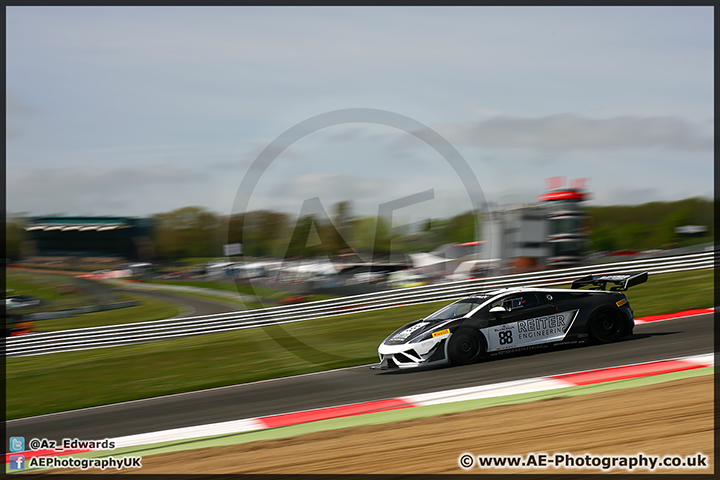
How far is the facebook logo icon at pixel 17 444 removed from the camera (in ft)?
22.2

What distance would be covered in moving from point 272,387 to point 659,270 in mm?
15194

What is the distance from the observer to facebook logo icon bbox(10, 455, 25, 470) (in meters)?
5.50

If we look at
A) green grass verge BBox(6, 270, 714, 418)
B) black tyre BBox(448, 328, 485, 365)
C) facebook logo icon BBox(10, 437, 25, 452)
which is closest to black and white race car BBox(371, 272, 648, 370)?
black tyre BBox(448, 328, 485, 365)

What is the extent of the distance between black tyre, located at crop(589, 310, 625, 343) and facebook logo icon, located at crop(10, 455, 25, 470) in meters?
7.46

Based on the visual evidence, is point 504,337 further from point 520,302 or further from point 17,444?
point 17,444

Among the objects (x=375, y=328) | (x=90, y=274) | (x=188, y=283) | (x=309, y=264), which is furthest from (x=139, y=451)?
(x=90, y=274)

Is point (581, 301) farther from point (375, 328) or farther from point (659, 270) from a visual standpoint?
point (659, 270)

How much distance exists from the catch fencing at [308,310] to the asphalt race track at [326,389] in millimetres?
8836

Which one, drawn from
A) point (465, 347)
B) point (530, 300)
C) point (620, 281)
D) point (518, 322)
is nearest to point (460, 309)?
point (465, 347)

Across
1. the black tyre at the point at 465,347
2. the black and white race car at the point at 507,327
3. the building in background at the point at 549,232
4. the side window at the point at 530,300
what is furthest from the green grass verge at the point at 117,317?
the side window at the point at 530,300

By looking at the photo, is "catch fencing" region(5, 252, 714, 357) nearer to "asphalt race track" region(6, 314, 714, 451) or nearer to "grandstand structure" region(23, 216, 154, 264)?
"asphalt race track" region(6, 314, 714, 451)

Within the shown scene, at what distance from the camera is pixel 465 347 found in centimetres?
848

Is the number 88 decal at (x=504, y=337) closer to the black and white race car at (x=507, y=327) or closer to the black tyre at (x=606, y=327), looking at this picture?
the black and white race car at (x=507, y=327)

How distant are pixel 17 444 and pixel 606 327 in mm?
8206
